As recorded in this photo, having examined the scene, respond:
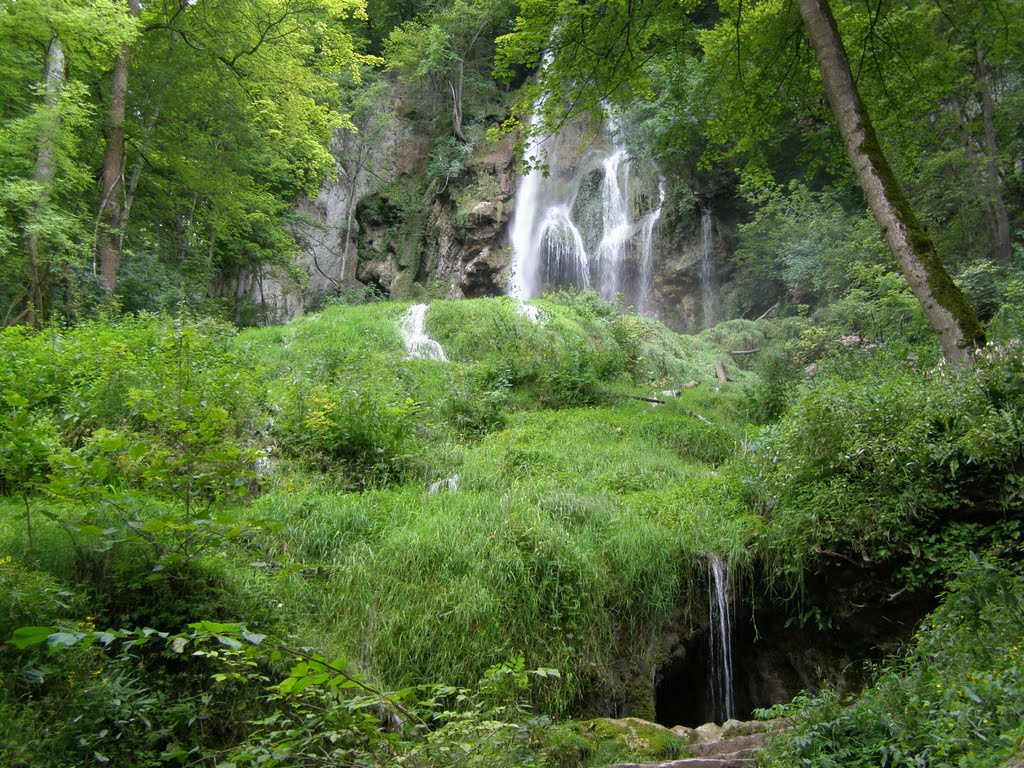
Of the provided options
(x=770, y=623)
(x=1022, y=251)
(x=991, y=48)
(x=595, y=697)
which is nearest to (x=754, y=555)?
(x=770, y=623)

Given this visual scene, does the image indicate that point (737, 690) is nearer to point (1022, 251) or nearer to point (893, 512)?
point (893, 512)

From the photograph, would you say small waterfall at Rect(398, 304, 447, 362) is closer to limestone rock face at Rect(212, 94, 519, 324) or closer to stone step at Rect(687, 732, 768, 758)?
limestone rock face at Rect(212, 94, 519, 324)

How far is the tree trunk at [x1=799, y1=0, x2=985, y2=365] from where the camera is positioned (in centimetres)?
591

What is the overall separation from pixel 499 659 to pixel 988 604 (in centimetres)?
326

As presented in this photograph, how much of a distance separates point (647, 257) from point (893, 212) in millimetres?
17838

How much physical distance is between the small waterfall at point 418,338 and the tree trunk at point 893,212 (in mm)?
8228

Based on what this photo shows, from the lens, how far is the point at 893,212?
6.19 metres

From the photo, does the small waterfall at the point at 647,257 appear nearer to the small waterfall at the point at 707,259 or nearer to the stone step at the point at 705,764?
the small waterfall at the point at 707,259

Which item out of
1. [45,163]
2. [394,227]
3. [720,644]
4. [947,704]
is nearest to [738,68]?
[720,644]

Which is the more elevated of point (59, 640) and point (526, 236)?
point (526, 236)

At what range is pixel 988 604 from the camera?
3.85 m

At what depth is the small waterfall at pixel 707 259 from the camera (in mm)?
23859

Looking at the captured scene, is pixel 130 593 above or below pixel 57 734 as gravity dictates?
above

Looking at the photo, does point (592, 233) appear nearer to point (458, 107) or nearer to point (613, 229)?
point (613, 229)
